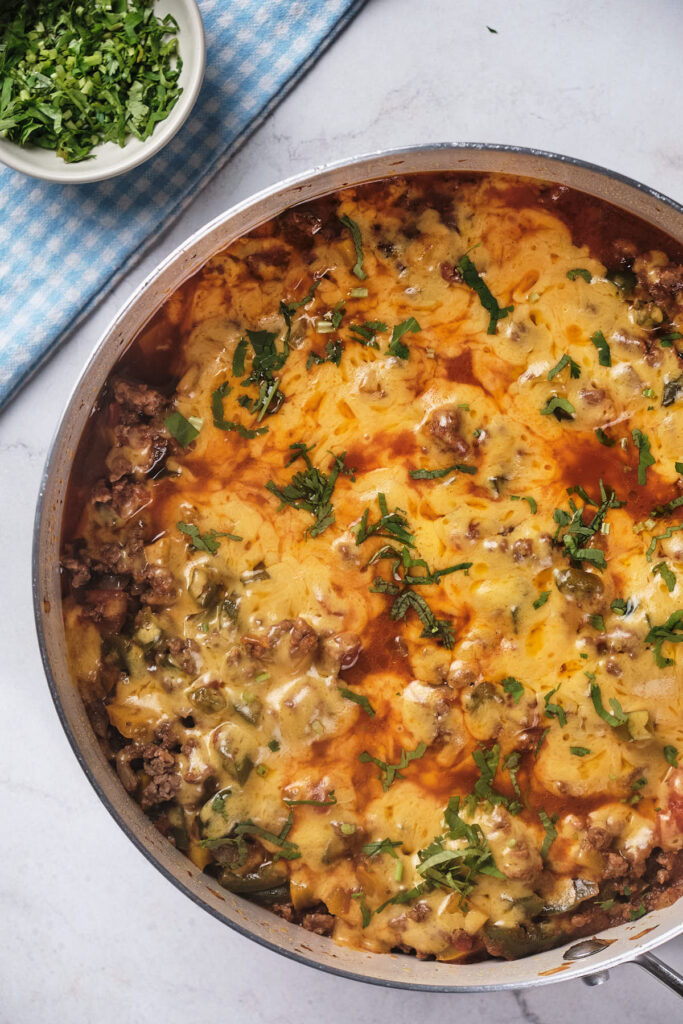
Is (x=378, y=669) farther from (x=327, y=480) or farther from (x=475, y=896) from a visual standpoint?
(x=475, y=896)

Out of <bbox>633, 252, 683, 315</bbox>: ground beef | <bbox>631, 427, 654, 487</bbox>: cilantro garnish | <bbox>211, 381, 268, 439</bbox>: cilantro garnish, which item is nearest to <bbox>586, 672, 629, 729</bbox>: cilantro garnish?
<bbox>631, 427, 654, 487</bbox>: cilantro garnish

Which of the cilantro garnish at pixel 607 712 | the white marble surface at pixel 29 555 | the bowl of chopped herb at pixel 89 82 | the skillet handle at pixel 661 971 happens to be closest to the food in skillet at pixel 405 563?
the cilantro garnish at pixel 607 712

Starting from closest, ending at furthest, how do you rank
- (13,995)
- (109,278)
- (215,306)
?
(215,306)
(109,278)
(13,995)

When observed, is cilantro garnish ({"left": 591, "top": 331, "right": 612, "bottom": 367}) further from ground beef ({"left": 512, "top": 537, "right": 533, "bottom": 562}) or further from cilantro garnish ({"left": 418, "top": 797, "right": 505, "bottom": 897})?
cilantro garnish ({"left": 418, "top": 797, "right": 505, "bottom": 897})

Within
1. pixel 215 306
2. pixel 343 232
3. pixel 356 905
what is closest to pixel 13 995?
pixel 356 905

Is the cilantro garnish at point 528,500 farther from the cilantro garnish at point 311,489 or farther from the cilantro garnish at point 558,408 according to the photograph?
the cilantro garnish at point 311,489
